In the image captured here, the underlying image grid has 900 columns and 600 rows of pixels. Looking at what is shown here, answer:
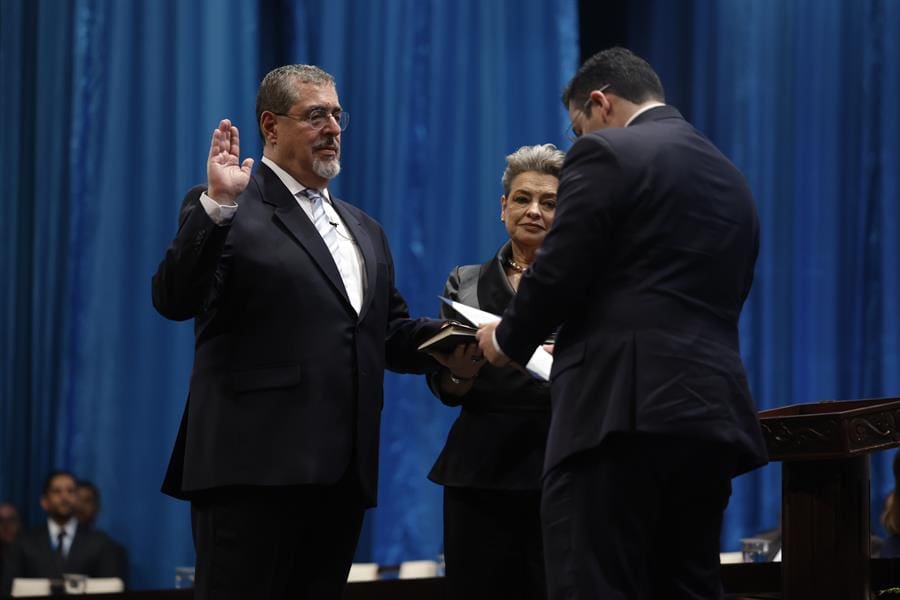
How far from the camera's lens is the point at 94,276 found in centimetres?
579

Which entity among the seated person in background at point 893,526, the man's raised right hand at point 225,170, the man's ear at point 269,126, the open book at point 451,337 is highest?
the man's ear at point 269,126

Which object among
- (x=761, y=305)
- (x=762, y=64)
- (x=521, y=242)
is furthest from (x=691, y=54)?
(x=521, y=242)

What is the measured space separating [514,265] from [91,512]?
3244 mm

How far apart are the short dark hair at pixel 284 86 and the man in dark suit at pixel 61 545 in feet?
10.7

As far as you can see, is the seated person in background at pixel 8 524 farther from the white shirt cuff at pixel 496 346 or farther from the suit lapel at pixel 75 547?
the white shirt cuff at pixel 496 346

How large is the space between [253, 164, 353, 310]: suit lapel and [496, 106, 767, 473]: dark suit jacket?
474 mm

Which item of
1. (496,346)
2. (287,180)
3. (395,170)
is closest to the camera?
(496,346)

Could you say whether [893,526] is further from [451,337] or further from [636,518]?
[636,518]

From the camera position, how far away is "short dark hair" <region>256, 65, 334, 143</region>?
112 inches

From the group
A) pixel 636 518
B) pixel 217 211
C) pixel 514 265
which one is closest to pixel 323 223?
pixel 217 211

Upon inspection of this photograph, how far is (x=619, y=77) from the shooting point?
97.1 inches

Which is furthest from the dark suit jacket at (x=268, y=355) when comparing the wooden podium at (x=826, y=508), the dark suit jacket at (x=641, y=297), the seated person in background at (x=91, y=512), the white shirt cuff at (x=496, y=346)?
the seated person in background at (x=91, y=512)

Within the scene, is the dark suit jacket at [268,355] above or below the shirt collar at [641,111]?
below

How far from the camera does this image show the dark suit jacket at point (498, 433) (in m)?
2.84
